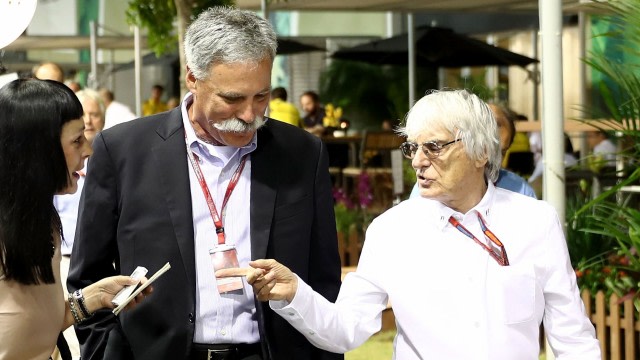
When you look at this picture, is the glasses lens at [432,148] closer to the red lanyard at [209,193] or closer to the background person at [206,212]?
the background person at [206,212]

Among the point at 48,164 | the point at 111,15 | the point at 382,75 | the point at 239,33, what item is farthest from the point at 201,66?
the point at 111,15

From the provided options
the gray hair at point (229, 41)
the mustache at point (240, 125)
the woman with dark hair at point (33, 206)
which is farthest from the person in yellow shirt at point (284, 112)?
the woman with dark hair at point (33, 206)

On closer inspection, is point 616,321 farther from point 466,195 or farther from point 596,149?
point 596,149

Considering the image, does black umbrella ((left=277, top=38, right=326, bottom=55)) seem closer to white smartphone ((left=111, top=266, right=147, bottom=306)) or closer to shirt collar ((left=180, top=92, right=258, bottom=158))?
shirt collar ((left=180, top=92, right=258, bottom=158))

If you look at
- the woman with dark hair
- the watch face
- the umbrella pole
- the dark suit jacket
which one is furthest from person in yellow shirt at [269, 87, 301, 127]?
the woman with dark hair

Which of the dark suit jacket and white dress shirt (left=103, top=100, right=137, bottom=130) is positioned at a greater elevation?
white dress shirt (left=103, top=100, right=137, bottom=130)

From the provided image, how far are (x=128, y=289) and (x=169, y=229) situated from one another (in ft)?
1.06

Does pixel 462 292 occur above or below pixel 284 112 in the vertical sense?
below

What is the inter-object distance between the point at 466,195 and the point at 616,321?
389cm

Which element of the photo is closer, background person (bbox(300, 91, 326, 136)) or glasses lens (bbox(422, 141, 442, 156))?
glasses lens (bbox(422, 141, 442, 156))

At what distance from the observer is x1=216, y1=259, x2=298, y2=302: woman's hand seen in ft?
11.4

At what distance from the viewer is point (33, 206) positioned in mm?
3330

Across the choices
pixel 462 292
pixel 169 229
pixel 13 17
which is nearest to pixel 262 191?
pixel 169 229

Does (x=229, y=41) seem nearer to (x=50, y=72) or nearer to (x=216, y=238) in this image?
(x=216, y=238)
